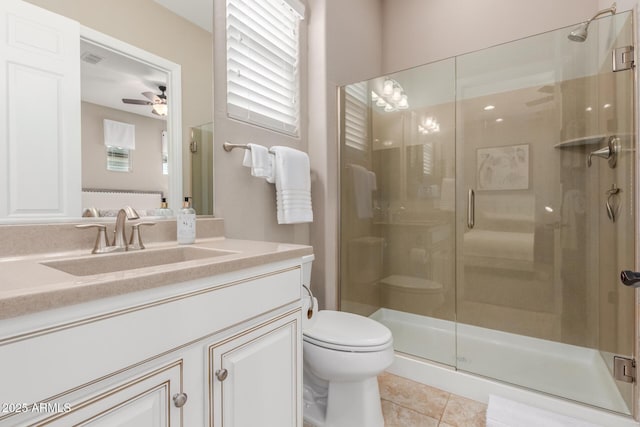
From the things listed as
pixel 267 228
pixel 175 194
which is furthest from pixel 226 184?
pixel 267 228

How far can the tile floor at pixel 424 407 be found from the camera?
56.4 inches

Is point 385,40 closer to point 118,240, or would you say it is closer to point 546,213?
point 546,213

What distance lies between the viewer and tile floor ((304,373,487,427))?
4.70ft

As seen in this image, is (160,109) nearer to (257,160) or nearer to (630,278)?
(257,160)

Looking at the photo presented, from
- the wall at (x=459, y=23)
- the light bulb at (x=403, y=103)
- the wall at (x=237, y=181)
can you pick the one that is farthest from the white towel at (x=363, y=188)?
the wall at (x=459, y=23)

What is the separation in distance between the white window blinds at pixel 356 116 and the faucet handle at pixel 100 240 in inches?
62.6

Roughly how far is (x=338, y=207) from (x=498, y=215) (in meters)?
1.11

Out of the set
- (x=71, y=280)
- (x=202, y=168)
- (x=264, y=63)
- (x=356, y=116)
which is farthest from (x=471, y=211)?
(x=71, y=280)

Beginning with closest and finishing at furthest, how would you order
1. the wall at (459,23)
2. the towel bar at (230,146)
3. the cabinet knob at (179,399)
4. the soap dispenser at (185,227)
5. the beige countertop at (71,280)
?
the beige countertop at (71,280) → the cabinet knob at (179,399) → the soap dispenser at (185,227) → the towel bar at (230,146) → the wall at (459,23)

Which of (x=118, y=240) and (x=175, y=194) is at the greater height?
(x=175, y=194)

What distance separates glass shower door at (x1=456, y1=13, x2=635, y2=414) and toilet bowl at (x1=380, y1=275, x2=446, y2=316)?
0.17m

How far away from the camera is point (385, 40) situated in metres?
2.71

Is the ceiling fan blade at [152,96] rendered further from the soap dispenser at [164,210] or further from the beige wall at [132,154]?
the soap dispenser at [164,210]

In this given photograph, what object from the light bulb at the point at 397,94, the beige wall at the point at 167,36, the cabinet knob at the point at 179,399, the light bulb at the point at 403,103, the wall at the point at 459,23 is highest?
the wall at the point at 459,23
